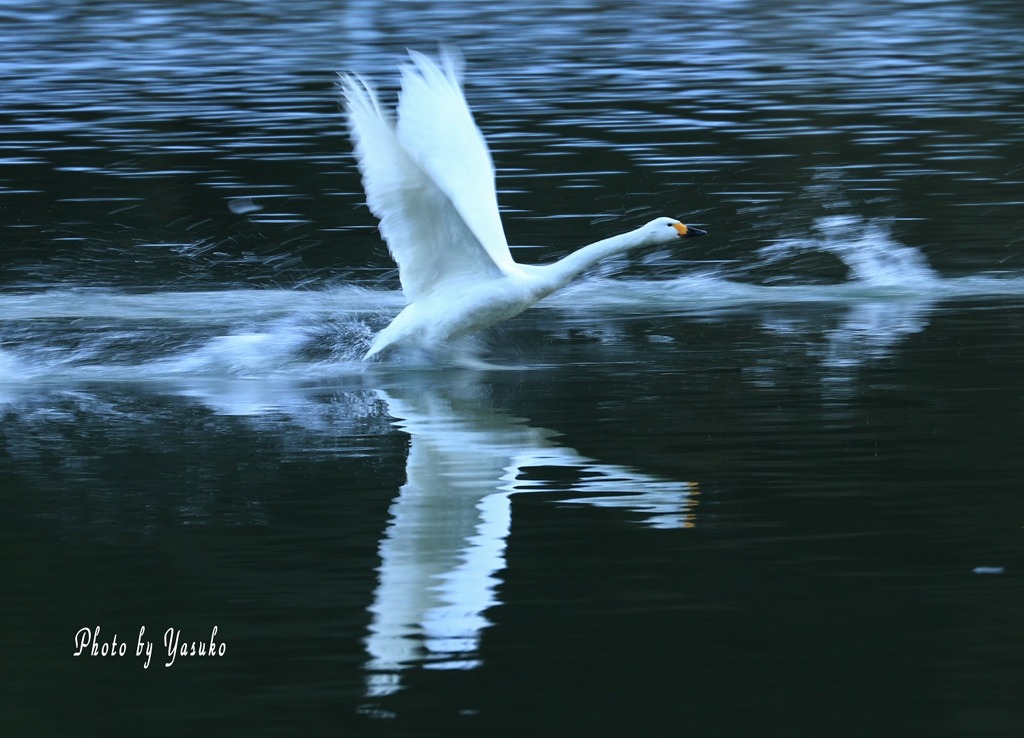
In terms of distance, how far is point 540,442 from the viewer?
8.71 metres

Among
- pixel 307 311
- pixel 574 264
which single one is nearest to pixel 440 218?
pixel 574 264

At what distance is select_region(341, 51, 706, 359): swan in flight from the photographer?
10203 millimetres

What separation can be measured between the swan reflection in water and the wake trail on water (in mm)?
1633

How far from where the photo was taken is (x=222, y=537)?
7.09 metres

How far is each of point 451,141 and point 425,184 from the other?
490mm

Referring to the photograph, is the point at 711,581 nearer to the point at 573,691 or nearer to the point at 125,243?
the point at 573,691

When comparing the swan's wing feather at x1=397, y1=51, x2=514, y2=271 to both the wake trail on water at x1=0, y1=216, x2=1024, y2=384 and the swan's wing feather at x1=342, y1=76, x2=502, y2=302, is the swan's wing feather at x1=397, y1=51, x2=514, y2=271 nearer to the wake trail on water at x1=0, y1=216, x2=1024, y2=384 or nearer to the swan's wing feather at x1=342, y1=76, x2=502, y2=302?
the swan's wing feather at x1=342, y1=76, x2=502, y2=302

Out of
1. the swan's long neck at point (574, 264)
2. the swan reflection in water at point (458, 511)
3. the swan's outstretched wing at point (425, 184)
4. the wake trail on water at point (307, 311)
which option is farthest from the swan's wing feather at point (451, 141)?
the swan reflection in water at point (458, 511)

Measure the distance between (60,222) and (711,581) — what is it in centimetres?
1056

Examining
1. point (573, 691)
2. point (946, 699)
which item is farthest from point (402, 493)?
point (946, 699)

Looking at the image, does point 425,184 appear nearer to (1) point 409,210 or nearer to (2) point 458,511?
(1) point 409,210

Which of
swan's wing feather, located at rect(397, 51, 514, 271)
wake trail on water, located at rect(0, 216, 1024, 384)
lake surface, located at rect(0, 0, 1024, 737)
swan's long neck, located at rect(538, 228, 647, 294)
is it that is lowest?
wake trail on water, located at rect(0, 216, 1024, 384)

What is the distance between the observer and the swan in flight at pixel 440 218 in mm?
10203

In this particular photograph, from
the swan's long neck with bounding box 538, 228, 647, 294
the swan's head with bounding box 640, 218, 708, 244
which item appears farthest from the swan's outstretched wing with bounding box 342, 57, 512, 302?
the swan's head with bounding box 640, 218, 708, 244
